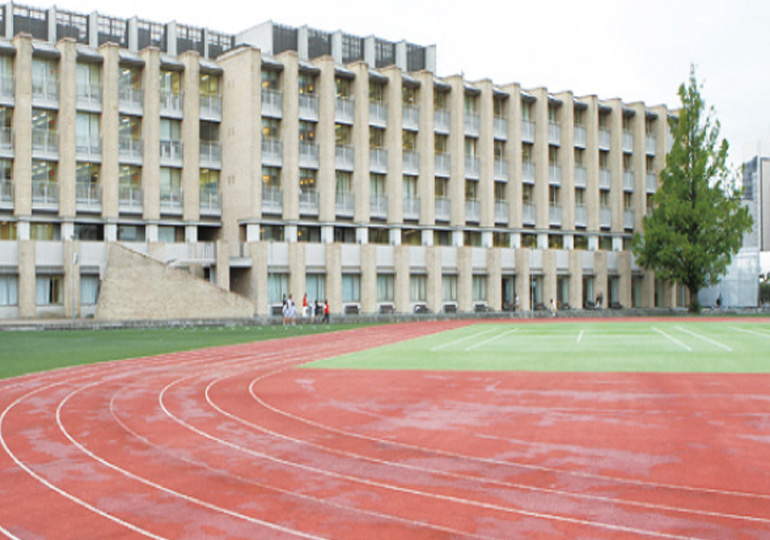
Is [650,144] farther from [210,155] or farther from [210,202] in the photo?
[210,202]

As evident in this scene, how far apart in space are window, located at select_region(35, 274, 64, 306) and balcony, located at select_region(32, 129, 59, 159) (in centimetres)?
780

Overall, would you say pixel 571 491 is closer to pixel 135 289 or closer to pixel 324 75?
pixel 135 289

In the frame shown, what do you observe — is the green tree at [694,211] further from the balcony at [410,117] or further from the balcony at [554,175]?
the balcony at [410,117]

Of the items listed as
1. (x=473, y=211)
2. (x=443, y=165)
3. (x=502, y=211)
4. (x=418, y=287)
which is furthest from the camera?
(x=502, y=211)

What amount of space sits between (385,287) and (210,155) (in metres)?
16.7

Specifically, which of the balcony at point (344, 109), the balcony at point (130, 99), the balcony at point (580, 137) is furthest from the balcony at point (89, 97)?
the balcony at point (580, 137)

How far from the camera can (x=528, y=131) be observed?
2872 inches

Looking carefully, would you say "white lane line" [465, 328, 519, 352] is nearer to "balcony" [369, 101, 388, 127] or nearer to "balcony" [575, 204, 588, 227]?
"balcony" [369, 101, 388, 127]

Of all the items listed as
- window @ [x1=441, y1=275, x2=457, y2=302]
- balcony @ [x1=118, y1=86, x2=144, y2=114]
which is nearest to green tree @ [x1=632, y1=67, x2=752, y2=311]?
window @ [x1=441, y1=275, x2=457, y2=302]

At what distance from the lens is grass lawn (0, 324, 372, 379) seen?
82.3 feet

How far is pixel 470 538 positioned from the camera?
25.5 ft

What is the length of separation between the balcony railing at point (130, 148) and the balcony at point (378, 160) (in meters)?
17.5

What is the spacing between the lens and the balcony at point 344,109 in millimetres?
61781

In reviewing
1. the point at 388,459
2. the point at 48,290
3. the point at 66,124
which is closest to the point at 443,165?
the point at 66,124
